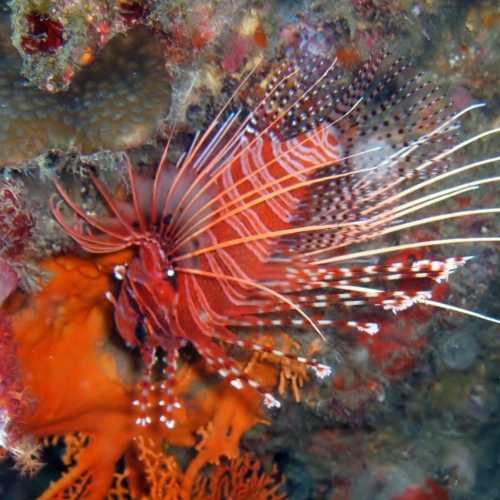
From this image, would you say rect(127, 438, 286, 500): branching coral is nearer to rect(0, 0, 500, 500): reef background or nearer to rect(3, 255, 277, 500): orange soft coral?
rect(3, 255, 277, 500): orange soft coral

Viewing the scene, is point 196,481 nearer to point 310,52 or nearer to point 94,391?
point 94,391

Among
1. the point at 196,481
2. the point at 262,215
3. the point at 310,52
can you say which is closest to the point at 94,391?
the point at 196,481

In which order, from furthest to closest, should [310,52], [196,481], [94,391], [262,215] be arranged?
[196,481] → [94,391] → [310,52] → [262,215]

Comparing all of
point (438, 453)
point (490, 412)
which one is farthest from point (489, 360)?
point (438, 453)

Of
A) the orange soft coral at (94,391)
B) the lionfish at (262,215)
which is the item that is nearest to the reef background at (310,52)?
the lionfish at (262,215)

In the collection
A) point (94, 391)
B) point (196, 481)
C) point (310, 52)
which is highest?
point (310, 52)

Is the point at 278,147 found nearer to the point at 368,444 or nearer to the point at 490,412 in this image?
the point at 368,444

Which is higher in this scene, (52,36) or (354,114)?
(52,36)

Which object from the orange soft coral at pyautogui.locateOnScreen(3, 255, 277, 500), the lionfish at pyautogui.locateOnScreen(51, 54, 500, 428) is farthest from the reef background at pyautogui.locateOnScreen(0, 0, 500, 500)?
the orange soft coral at pyautogui.locateOnScreen(3, 255, 277, 500)
